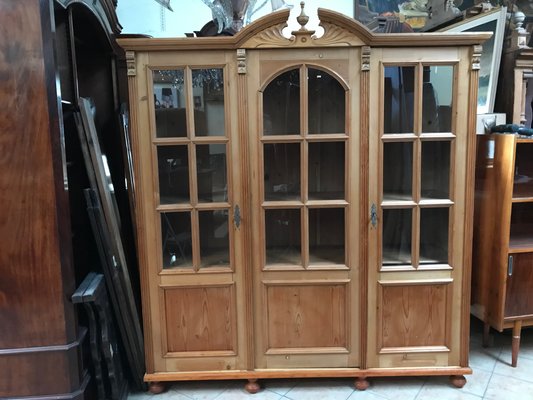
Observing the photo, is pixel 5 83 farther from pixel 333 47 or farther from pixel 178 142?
pixel 333 47

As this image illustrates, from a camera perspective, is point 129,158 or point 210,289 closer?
point 210,289

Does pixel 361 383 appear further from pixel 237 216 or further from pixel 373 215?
pixel 237 216

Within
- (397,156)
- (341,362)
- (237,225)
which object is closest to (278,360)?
(341,362)

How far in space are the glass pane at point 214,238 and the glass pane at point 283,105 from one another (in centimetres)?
47

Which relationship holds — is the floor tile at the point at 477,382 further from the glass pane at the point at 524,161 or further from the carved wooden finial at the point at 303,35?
the carved wooden finial at the point at 303,35

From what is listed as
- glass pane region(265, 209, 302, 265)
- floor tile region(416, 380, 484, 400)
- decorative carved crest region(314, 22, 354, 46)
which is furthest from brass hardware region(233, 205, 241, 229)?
floor tile region(416, 380, 484, 400)

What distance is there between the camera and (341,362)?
202 centimetres

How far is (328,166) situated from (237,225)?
0.52 m

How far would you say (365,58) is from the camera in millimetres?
1795

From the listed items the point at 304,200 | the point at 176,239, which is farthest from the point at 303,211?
the point at 176,239

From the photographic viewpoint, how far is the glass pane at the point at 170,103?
1847 millimetres

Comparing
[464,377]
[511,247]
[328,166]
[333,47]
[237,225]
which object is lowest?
[464,377]

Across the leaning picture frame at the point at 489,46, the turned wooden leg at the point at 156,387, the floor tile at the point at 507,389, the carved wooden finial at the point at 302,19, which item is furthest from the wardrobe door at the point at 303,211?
the leaning picture frame at the point at 489,46

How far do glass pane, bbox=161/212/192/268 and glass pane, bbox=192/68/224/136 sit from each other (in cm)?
41
